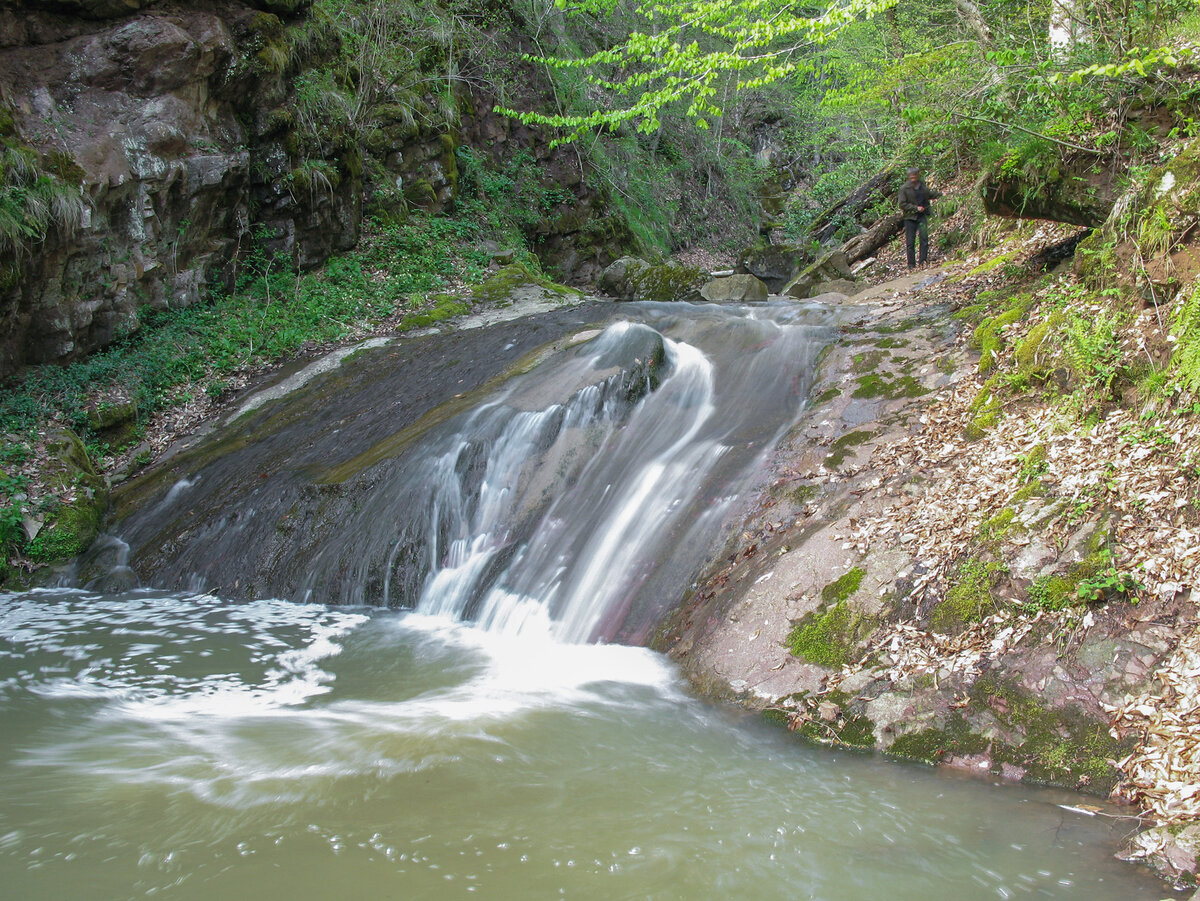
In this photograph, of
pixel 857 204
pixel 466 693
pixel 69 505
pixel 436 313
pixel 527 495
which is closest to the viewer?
pixel 466 693

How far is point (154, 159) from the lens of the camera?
11.6 meters

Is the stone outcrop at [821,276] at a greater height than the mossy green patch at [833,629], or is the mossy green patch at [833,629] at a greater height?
the stone outcrop at [821,276]

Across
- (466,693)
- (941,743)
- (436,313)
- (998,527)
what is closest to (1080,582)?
(998,527)

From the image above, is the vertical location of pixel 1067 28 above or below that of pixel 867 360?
above

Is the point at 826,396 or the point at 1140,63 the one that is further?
the point at 826,396

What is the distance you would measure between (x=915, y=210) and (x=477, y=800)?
1199cm

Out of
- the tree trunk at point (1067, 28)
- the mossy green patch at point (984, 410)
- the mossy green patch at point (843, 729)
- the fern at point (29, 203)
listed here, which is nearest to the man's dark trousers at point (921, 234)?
the tree trunk at point (1067, 28)

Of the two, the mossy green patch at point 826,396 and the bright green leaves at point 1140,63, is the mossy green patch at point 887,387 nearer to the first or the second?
the mossy green patch at point 826,396

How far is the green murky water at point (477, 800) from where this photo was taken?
3133mm

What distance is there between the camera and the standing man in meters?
12.2

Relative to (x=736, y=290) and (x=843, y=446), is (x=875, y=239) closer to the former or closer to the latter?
(x=736, y=290)

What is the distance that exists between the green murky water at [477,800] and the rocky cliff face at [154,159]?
22.1ft

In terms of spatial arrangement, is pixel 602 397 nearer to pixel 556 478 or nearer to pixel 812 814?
pixel 556 478

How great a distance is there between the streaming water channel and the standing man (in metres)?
3.32
